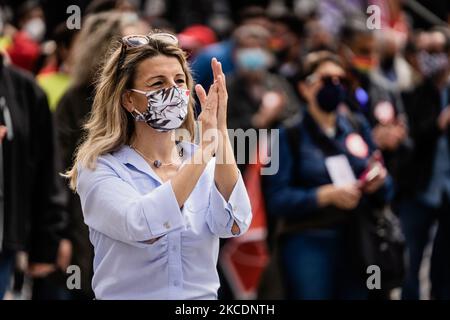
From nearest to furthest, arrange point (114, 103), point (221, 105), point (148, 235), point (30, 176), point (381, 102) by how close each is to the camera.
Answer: point (148, 235), point (221, 105), point (114, 103), point (30, 176), point (381, 102)

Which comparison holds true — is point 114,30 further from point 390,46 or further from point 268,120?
point 390,46

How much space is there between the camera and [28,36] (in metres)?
10.5

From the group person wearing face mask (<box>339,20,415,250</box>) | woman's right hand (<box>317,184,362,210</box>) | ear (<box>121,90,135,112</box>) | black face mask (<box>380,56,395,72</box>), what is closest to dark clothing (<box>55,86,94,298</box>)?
woman's right hand (<box>317,184,362,210</box>)

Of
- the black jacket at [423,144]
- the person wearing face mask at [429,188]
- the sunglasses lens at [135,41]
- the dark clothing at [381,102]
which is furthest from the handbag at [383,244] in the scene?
the sunglasses lens at [135,41]

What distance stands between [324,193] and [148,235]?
336cm

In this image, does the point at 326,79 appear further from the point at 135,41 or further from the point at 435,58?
the point at 135,41

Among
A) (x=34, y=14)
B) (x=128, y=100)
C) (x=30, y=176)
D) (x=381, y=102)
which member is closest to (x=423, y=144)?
(x=381, y=102)

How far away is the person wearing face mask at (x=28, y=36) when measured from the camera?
9.38 m

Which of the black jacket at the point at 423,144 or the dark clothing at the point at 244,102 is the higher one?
the dark clothing at the point at 244,102

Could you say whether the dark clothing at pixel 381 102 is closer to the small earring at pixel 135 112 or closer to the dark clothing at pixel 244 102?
the dark clothing at pixel 244 102

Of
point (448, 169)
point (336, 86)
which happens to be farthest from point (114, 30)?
point (448, 169)

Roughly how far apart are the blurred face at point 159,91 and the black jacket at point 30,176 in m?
2.04

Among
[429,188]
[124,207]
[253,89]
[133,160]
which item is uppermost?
[133,160]

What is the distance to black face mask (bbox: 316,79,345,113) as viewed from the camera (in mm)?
7516
